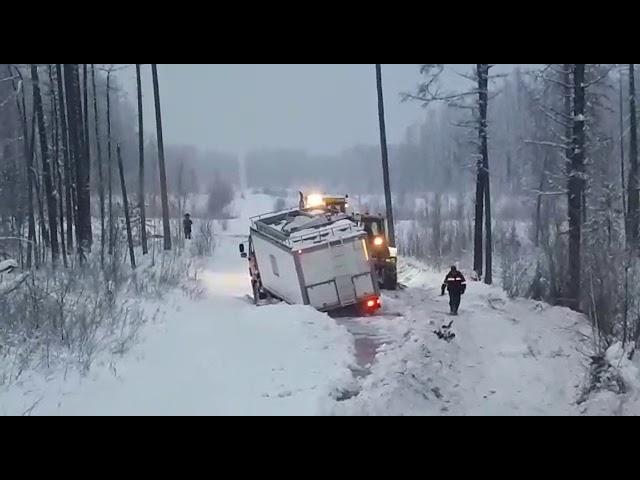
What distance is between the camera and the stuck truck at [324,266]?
17.9 m

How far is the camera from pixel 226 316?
52.6 feet

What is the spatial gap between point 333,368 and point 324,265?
700cm

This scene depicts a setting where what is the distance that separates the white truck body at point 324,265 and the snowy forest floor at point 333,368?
969 mm

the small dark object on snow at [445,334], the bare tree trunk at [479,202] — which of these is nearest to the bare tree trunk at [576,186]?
the small dark object on snow at [445,334]

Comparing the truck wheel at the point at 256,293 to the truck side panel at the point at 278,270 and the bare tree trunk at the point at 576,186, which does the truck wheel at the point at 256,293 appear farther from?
the bare tree trunk at the point at 576,186

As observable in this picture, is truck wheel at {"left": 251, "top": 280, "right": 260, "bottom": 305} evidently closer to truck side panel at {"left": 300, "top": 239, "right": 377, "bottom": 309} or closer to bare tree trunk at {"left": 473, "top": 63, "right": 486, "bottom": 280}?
truck side panel at {"left": 300, "top": 239, "right": 377, "bottom": 309}

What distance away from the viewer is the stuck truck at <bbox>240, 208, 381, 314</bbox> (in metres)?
17.9

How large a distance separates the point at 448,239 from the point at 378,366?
74.0 feet

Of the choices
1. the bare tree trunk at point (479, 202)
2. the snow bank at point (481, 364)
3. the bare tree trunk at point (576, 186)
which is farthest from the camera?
the bare tree trunk at point (479, 202)

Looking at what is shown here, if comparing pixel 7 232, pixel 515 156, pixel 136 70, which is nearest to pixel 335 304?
pixel 7 232

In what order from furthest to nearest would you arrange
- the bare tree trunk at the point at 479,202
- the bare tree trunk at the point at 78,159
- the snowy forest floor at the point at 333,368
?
the bare tree trunk at the point at 479,202 < the bare tree trunk at the point at 78,159 < the snowy forest floor at the point at 333,368

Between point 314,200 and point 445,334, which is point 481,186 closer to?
point 314,200
